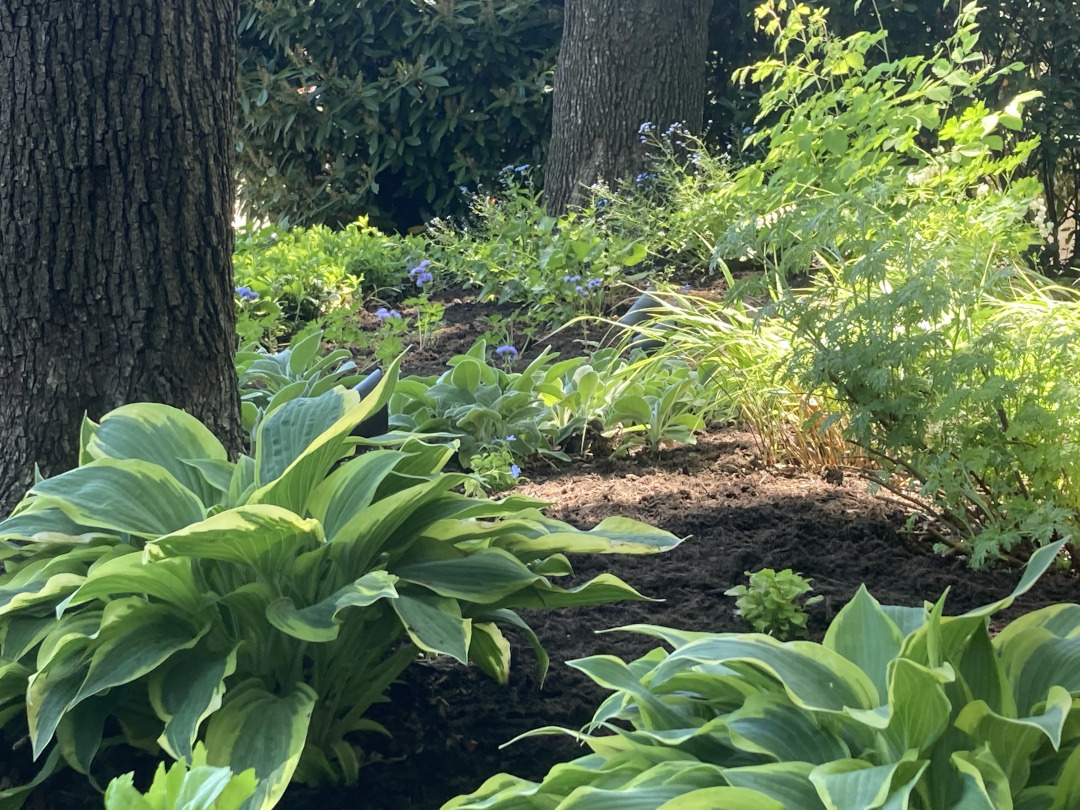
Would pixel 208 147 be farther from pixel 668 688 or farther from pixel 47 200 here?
pixel 668 688

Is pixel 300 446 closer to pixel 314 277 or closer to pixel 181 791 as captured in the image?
pixel 181 791

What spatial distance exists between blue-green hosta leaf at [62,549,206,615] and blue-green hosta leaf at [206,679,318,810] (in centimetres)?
19

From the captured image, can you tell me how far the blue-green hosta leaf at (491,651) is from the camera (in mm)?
1928

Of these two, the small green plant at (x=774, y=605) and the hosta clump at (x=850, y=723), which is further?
the small green plant at (x=774, y=605)

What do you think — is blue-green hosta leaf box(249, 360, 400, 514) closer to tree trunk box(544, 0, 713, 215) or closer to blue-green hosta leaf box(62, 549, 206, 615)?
blue-green hosta leaf box(62, 549, 206, 615)

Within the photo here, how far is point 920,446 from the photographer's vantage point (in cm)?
242

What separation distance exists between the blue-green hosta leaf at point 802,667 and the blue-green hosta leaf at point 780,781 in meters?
0.10

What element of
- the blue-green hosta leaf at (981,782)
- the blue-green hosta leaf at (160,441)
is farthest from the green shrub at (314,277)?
the blue-green hosta leaf at (981,782)

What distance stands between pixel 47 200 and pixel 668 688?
192 cm

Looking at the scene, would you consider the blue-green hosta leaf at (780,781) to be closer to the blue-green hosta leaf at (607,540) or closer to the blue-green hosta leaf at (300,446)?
the blue-green hosta leaf at (607,540)

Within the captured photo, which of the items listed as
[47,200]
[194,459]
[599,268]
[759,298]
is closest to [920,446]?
[194,459]

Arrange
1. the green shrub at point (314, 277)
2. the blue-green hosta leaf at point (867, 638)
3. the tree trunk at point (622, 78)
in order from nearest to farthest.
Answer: the blue-green hosta leaf at point (867, 638)
the green shrub at point (314, 277)
the tree trunk at point (622, 78)

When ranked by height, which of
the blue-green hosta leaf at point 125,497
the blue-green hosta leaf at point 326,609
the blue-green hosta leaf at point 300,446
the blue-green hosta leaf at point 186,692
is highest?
the blue-green hosta leaf at point 300,446

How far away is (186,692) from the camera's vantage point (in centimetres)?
162
